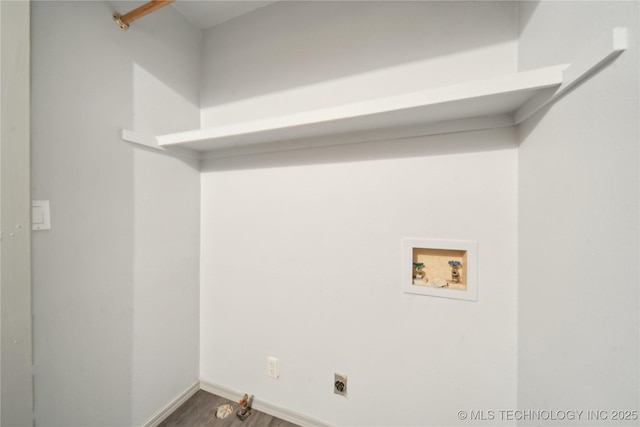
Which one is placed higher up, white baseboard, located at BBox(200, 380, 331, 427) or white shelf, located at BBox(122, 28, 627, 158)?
white shelf, located at BBox(122, 28, 627, 158)

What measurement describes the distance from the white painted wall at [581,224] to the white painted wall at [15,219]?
1.65 metres

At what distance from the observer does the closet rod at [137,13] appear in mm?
923

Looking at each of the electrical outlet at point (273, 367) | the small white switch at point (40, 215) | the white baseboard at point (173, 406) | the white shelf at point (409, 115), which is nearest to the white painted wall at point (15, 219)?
the small white switch at point (40, 215)

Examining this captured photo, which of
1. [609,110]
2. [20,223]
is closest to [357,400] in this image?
[609,110]

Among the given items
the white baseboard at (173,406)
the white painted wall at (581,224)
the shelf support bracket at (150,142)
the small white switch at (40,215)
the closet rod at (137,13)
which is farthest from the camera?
the white baseboard at (173,406)

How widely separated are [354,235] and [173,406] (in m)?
1.50

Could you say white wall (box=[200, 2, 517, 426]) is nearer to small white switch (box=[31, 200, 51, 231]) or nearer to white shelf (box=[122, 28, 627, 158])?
white shelf (box=[122, 28, 627, 158])

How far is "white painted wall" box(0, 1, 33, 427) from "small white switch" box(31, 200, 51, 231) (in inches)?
4.8

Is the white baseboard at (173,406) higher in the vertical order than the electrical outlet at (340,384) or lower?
lower

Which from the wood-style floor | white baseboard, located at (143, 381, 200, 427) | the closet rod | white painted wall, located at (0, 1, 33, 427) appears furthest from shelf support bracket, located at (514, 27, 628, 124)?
white baseboard, located at (143, 381, 200, 427)

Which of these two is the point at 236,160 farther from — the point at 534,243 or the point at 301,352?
the point at 534,243

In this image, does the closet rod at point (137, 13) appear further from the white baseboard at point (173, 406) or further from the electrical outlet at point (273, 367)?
the white baseboard at point (173, 406)

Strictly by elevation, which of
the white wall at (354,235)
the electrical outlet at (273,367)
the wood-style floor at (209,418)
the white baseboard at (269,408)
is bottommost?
the wood-style floor at (209,418)

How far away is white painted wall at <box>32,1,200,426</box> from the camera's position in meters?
0.86
